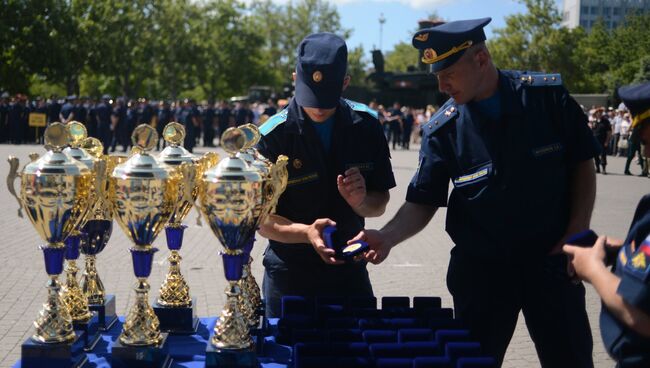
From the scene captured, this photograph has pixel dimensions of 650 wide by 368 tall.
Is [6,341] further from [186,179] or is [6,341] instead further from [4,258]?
[186,179]

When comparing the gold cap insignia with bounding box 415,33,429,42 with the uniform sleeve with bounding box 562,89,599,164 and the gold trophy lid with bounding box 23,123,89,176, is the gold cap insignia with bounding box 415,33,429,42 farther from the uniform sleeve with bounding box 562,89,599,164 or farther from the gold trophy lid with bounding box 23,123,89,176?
the gold trophy lid with bounding box 23,123,89,176

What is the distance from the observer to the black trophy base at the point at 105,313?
2.84 m

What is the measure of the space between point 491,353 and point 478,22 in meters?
1.34

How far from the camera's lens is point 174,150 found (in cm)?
294

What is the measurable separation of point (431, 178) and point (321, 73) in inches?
25.2

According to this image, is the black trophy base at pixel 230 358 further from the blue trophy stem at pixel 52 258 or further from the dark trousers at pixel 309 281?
the dark trousers at pixel 309 281

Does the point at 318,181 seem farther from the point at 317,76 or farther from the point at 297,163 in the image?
the point at 317,76

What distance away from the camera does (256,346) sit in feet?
8.35

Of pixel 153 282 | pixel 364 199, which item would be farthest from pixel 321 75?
pixel 153 282

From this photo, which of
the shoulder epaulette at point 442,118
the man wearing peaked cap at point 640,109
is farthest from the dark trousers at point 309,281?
the man wearing peaked cap at point 640,109

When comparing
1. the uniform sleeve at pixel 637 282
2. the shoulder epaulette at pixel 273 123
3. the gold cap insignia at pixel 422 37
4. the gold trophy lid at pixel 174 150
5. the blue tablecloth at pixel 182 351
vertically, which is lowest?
the blue tablecloth at pixel 182 351

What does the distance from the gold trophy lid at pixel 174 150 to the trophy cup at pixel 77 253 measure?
0.30 meters

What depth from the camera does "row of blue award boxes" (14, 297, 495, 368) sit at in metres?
2.22

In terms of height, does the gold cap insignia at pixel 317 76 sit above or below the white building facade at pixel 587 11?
below
